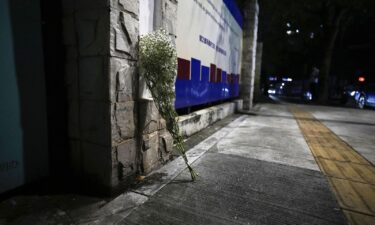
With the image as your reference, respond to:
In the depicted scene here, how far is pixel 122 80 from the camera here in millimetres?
2420

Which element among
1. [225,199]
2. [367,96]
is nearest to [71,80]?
[225,199]

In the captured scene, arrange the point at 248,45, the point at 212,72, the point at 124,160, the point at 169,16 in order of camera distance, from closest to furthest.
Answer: the point at 124,160, the point at 169,16, the point at 212,72, the point at 248,45

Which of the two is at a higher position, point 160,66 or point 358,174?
point 160,66

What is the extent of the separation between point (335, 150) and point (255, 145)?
4.55 feet

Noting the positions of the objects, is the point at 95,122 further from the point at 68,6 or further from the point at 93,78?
the point at 68,6

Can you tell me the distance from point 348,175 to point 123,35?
3.21 m

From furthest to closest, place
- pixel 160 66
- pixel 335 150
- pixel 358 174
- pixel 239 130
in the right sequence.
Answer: pixel 239 130 → pixel 335 150 → pixel 358 174 → pixel 160 66

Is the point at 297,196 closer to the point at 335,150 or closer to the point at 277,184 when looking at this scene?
the point at 277,184

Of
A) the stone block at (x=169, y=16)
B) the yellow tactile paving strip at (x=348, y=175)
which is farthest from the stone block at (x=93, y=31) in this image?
the yellow tactile paving strip at (x=348, y=175)

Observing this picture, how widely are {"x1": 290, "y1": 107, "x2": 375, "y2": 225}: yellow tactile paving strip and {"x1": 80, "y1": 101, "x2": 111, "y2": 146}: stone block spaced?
233 cm

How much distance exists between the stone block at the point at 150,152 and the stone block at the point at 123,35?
0.98m

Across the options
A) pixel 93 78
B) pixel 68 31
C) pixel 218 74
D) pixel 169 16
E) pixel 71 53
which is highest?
pixel 169 16

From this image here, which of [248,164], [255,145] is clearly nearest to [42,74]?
[248,164]

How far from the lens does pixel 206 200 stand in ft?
7.68
